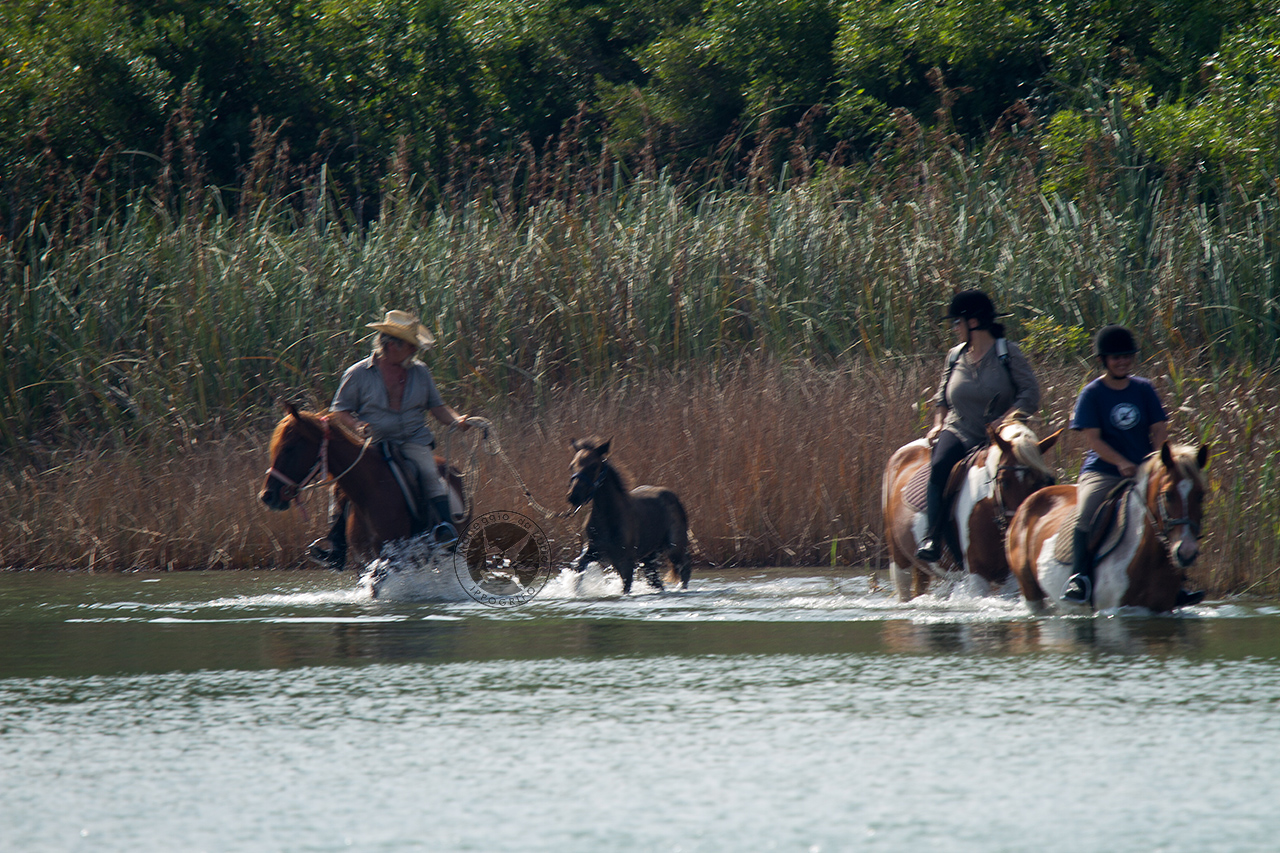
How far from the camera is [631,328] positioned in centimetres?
1575

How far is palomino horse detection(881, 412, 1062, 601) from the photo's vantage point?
998 cm

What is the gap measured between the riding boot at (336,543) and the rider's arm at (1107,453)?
506cm

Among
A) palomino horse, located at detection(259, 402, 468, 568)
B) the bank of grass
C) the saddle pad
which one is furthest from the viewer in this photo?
the bank of grass

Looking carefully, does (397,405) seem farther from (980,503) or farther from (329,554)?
(980,503)

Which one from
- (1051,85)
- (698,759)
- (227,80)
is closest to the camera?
(698,759)

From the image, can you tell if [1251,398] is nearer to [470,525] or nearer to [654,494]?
[654,494]

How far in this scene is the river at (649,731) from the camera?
486 cm

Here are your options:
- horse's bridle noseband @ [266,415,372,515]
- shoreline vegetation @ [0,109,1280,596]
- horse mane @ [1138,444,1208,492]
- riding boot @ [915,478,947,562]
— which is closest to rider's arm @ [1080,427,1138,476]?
horse mane @ [1138,444,1208,492]

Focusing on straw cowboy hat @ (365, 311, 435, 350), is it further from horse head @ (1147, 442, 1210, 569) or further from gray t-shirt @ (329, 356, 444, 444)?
horse head @ (1147, 442, 1210, 569)

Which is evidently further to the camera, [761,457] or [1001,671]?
[761,457]

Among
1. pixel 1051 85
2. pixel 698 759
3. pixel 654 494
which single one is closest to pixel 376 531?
pixel 654 494

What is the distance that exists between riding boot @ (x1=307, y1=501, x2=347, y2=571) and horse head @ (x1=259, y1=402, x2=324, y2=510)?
1.34 ft

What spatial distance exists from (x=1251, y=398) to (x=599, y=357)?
611 centimetres

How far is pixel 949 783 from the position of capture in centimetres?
530
